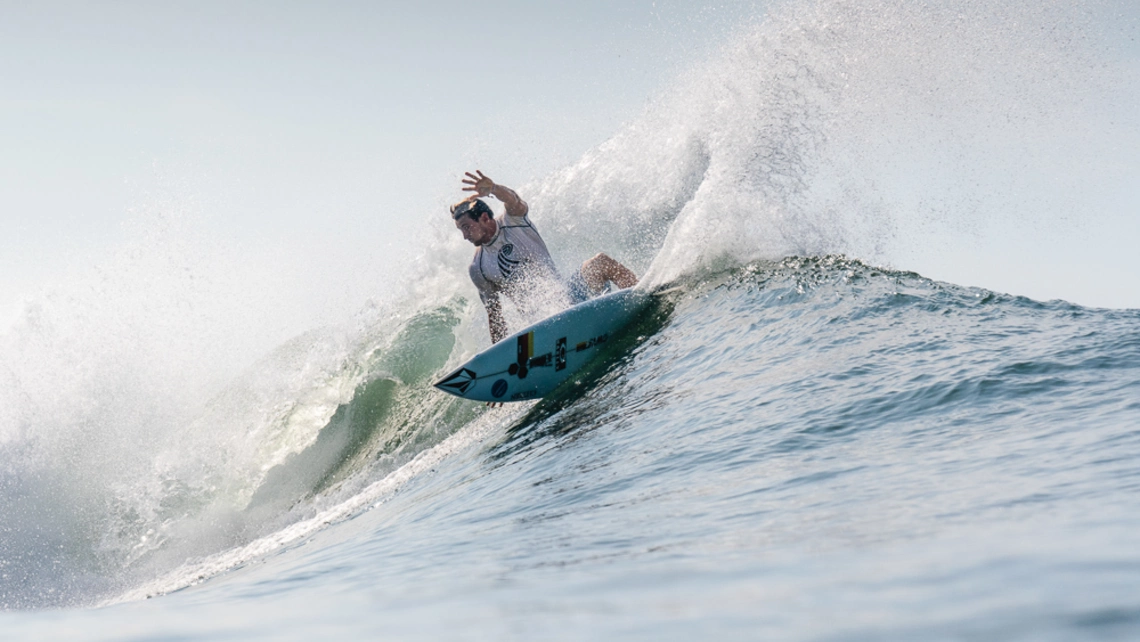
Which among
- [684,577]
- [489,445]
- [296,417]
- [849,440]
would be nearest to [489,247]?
[489,445]

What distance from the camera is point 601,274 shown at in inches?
335

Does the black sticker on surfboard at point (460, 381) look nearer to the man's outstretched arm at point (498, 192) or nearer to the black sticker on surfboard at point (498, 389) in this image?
the black sticker on surfboard at point (498, 389)

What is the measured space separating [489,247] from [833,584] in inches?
269

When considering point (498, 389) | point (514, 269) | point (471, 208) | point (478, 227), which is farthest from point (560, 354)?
point (471, 208)

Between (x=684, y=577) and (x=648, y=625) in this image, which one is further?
(x=684, y=577)

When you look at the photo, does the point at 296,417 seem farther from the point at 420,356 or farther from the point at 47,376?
the point at 47,376

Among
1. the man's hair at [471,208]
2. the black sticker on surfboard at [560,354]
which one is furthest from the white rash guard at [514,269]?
the black sticker on surfboard at [560,354]

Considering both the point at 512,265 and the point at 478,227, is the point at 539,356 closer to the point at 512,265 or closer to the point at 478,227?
the point at 512,265

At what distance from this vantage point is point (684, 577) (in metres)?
2.21

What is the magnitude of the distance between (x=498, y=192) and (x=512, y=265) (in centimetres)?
79

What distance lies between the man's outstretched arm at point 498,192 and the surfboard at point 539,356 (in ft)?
4.71

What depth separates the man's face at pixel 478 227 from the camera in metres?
8.24

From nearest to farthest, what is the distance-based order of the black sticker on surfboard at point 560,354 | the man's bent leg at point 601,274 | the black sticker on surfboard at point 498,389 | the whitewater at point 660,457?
the whitewater at point 660,457 → the black sticker on surfboard at point 498,389 → the black sticker on surfboard at point 560,354 → the man's bent leg at point 601,274

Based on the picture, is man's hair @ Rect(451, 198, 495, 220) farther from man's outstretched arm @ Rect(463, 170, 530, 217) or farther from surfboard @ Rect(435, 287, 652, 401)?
surfboard @ Rect(435, 287, 652, 401)
